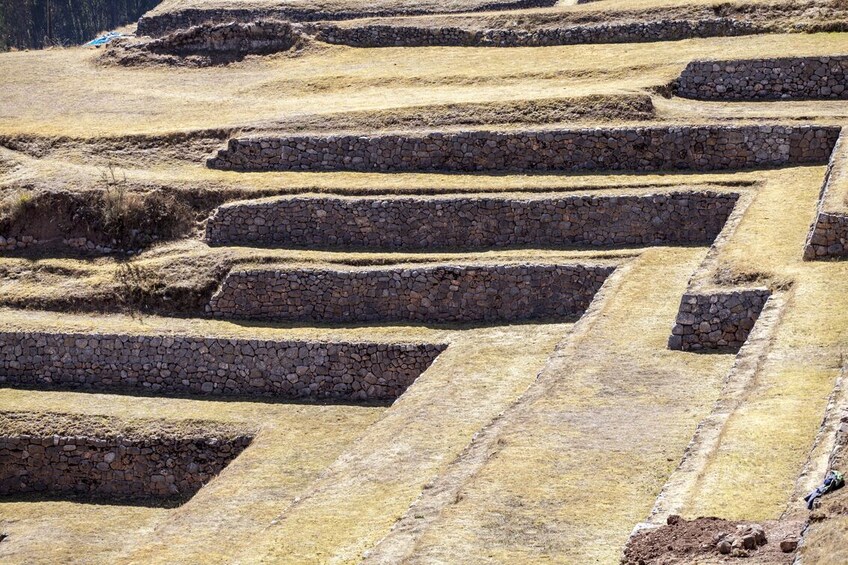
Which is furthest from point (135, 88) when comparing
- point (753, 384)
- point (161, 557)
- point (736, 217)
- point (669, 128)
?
point (753, 384)

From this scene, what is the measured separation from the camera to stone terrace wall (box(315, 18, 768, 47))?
4256 centimetres

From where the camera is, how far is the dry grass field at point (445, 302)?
17.4m

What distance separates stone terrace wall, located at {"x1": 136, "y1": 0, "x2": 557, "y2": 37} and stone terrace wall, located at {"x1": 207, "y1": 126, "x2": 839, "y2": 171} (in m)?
15.7

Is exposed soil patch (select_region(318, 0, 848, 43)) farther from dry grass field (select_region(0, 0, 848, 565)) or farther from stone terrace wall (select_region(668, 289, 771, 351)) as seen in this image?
stone terrace wall (select_region(668, 289, 771, 351))

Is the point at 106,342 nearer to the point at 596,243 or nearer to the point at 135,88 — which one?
the point at 596,243

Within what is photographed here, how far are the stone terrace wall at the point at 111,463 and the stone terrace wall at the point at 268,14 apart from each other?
27.1 meters

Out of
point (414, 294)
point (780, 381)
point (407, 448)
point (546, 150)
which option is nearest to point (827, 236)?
point (780, 381)

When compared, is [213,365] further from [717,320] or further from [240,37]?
[240,37]

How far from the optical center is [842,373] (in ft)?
59.8

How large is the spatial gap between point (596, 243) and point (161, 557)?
46.1 feet

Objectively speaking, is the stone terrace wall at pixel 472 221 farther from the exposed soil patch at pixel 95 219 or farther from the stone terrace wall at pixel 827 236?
the stone terrace wall at pixel 827 236

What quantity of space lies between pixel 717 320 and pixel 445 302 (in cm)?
768

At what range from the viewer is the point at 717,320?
A: 2370 cm

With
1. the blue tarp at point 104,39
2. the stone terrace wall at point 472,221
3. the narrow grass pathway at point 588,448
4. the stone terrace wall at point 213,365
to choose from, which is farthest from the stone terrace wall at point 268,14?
the narrow grass pathway at point 588,448
